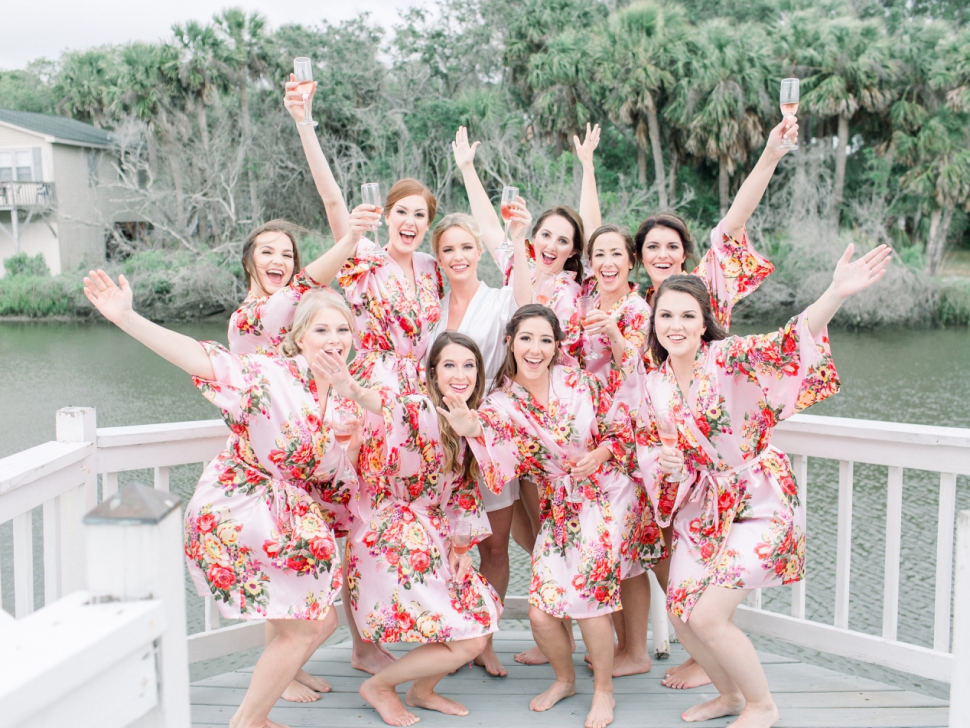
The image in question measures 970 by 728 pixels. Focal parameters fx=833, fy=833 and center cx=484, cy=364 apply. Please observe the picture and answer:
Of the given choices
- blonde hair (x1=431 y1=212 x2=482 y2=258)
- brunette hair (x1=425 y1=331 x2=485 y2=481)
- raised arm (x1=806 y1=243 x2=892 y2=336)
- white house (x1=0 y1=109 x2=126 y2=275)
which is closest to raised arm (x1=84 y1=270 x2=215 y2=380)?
brunette hair (x1=425 y1=331 x2=485 y2=481)

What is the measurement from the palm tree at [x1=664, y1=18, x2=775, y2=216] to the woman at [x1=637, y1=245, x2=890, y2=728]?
18525 millimetres

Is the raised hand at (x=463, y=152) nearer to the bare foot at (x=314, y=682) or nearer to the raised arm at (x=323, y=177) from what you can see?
the raised arm at (x=323, y=177)

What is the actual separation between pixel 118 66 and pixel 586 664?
26.0 meters

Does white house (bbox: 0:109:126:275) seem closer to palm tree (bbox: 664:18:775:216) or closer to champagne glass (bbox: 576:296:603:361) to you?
palm tree (bbox: 664:18:775:216)

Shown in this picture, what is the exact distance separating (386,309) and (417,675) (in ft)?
4.29

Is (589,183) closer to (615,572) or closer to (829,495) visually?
(615,572)

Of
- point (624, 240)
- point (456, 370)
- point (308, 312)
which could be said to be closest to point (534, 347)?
point (456, 370)

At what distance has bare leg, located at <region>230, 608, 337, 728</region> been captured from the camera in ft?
8.25

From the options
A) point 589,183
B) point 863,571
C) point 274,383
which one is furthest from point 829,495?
point 274,383

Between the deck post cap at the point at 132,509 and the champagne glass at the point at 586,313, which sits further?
the champagne glass at the point at 586,313

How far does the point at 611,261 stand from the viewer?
3260mm

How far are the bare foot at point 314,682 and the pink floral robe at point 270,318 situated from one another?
1.17m

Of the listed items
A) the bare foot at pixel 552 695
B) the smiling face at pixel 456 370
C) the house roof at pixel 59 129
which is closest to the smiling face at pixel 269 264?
the smiling face at pixel 456 370

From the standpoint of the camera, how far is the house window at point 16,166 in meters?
23.0
